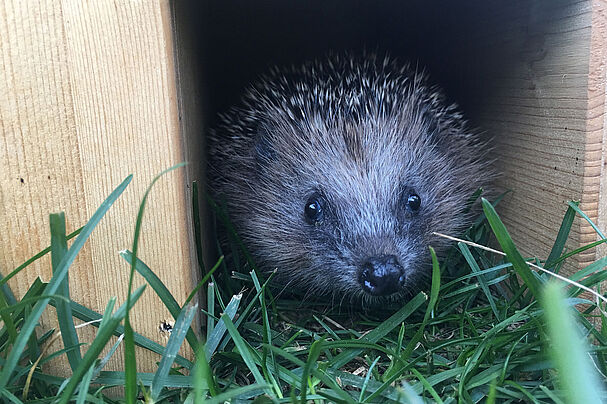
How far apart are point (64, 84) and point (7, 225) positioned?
0.56m

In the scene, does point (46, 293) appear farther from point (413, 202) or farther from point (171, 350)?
point (413, 202)

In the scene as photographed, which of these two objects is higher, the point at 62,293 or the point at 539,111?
the point at 539,111

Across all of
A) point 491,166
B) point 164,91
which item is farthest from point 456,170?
point 164,91

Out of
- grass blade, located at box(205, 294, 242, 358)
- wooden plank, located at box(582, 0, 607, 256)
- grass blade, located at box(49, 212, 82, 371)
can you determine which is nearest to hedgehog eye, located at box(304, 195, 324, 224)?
grass blade, located at box(205, 294, 242, 358)

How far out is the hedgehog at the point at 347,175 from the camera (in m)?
2.58

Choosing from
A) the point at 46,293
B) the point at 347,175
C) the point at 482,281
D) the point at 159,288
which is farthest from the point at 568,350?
the point at 347,175

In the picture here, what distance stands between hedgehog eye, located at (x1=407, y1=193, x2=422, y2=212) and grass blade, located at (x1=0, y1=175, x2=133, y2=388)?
1.49 m

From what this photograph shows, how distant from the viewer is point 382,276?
90.3 inches

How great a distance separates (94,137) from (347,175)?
1266mm

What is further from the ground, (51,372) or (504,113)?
(504,113)

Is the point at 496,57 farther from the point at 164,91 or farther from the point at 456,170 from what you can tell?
the point at 164,91

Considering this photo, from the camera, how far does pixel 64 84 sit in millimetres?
1888

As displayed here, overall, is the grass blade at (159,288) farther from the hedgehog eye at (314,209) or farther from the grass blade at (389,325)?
the hedgehog eye at (314,209)

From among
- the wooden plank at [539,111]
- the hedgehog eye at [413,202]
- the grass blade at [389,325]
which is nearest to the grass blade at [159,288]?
the grass blade at [389,325]
